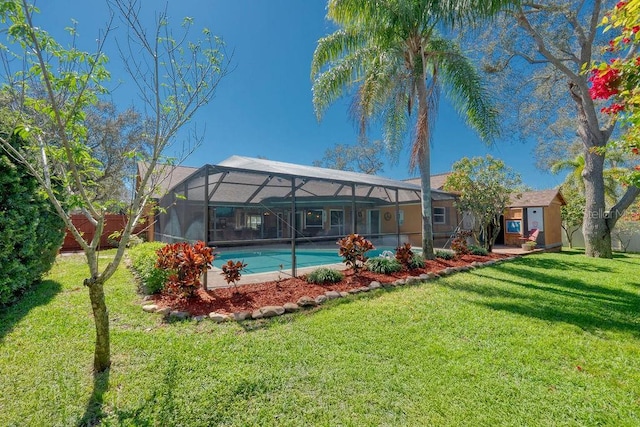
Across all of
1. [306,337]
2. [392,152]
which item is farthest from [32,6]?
[392,152]

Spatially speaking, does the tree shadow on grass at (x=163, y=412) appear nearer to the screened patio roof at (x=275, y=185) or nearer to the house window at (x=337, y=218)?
the screened patio roof at (x=275, y=185)

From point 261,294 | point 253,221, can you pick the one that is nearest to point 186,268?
point 261,294

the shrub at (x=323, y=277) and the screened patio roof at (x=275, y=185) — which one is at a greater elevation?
the screened patio roof at (x=275, y=185)

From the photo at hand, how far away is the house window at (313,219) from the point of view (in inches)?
631

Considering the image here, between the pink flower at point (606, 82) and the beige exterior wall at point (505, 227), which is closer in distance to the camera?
the pink flower at point (606, 82)

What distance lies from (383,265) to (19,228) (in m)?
8.28

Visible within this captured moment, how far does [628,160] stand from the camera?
17.3m

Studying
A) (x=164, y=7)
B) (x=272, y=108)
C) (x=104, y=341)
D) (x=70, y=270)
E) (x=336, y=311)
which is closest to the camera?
(x=104, y=341)

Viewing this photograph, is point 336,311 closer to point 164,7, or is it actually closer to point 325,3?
point 164,7

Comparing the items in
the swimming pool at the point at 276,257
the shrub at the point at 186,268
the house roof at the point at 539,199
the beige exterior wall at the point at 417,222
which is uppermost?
the house roof at the point at 539,199

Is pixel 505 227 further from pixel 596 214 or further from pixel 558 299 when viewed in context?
pixel 558 299

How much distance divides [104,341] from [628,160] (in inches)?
1045

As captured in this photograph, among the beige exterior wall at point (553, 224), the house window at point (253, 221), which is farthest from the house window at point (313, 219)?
the beige exterior wall at point (553, 224)

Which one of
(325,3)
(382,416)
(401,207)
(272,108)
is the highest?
(325,3)
